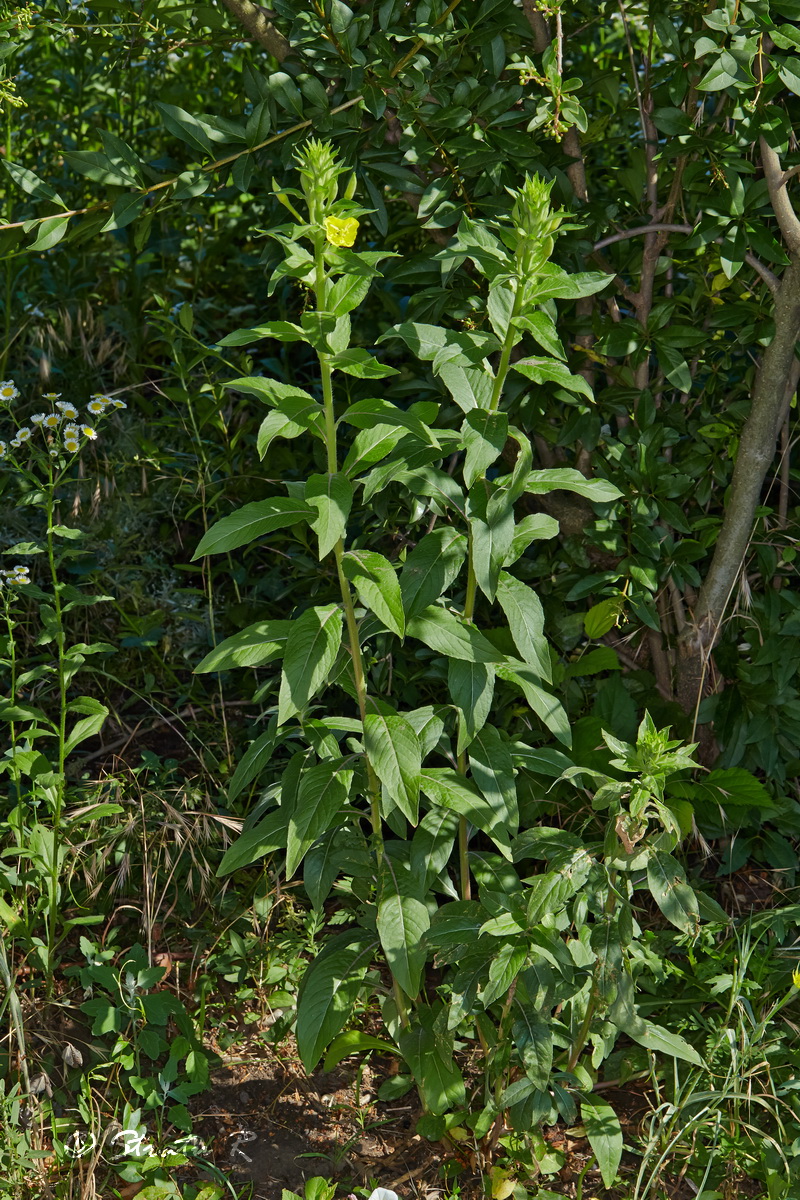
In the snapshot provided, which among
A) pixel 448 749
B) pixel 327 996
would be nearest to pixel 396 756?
pixel 448 749

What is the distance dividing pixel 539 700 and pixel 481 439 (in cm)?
46

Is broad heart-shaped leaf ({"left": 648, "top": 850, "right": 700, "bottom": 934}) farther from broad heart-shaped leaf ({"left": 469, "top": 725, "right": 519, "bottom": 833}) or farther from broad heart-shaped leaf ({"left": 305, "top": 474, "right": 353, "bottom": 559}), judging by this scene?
→ broad heart-shaped leaf ({"left": 305, "top": 474, "right": 353, "bottom": 559})

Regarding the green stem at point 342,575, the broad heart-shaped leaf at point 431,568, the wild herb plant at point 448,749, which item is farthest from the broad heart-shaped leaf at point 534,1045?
the broad heart-shaped leaf at point 431,568

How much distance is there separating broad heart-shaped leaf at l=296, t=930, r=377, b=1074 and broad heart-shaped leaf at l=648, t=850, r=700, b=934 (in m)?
0.56

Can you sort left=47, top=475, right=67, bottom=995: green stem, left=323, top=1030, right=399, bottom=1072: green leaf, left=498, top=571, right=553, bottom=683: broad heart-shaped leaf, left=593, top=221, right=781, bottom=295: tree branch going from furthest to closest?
left=593, top=221, right=781, bottom=295: tree branch < left=47, top=475, right=67, bottom=995: green stem < left=323, top=1030, right=399, bottom=1072: green leaf < left=498, top=571, right=553, bottom=683: broad heart-shaped leaf

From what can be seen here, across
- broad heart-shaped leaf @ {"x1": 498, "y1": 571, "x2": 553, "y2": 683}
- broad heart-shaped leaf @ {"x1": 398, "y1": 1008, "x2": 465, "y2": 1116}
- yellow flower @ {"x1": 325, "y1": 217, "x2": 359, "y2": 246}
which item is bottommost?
broad heart-shaped leaf @ {"x1": 398, "y1": 1008, "x2": 465, "y2": 1116}

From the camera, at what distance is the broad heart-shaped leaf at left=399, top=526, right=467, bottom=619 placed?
1.74 meters

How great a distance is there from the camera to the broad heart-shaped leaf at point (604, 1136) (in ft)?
6.25

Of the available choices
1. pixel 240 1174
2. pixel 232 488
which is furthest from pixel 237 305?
pixel 240 1174

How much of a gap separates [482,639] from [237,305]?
7.77 feet

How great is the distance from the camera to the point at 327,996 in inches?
75.9

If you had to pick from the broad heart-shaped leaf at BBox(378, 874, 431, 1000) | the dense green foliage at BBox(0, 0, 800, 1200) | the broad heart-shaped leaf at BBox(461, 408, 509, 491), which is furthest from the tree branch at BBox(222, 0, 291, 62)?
the broad heart-shaped leaf at BBox(378, 874, 431, 1000)

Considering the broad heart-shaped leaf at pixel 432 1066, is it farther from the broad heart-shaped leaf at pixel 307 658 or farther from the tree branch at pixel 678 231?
the tree branch at pixel 678 231

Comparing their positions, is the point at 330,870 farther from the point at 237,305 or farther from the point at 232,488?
the point at 237,305
